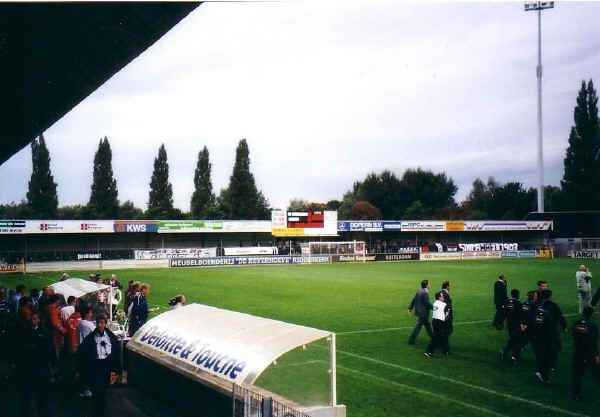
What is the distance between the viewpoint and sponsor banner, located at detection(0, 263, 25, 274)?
43.5 metres

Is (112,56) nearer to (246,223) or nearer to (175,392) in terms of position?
(175,392)

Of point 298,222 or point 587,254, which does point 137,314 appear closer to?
point 298,222

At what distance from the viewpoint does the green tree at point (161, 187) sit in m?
77.6

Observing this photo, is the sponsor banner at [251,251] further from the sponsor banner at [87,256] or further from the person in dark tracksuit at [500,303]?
the person in dark tracksuit at [500,303]

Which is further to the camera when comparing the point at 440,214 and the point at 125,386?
the point at 440,214

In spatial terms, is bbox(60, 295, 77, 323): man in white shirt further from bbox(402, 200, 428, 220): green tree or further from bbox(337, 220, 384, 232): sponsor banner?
bbox(402, 200, 428, 220): green tree

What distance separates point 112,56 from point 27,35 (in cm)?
103

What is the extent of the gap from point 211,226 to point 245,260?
6855mm

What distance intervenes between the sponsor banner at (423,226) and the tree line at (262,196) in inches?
836

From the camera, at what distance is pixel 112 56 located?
253 inches

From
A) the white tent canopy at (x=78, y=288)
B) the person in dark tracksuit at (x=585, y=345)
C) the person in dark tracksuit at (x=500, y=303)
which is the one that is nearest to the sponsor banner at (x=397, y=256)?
the person in dark tracksuit at (x=500, y=303)

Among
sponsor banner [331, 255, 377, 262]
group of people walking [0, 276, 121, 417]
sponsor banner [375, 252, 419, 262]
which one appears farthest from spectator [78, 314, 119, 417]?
sponsor banner [375, 252, 419, 262]

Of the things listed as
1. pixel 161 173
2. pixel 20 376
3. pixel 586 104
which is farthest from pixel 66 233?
pixel 586 104

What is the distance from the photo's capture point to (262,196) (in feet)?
319
